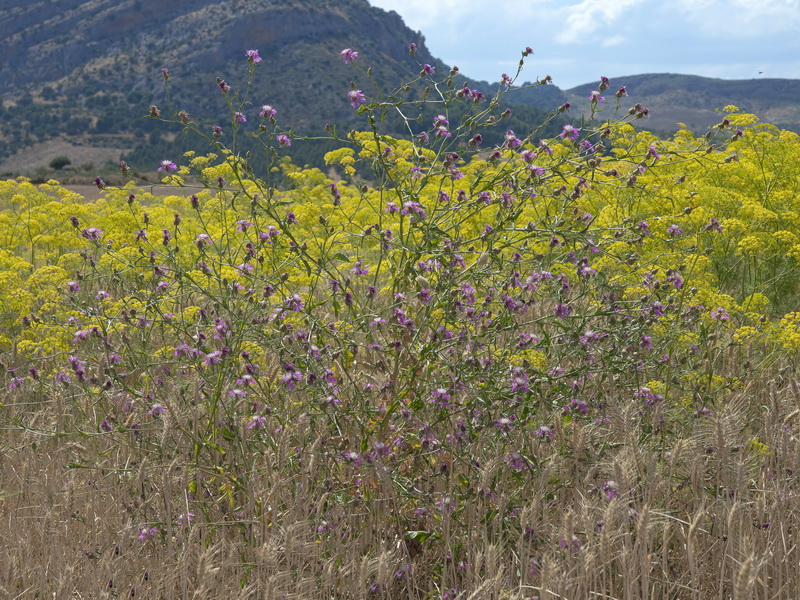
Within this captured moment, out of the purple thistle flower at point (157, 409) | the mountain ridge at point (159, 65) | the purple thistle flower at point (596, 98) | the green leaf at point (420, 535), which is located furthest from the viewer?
the mountain ridge at point (159, 65)

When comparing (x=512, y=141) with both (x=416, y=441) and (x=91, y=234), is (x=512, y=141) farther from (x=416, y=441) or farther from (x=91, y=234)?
(x=91, y=234)

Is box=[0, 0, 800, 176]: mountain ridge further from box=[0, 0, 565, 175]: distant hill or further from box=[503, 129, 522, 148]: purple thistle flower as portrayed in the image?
box=[503, 129, 522, 148]: purple thistle flower

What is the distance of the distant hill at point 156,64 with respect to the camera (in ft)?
315

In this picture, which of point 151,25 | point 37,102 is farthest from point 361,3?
point 37,102

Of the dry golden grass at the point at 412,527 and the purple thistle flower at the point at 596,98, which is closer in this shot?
the dry golden grass at the point at 412,527

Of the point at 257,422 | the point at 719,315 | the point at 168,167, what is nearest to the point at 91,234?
the point at 168,167

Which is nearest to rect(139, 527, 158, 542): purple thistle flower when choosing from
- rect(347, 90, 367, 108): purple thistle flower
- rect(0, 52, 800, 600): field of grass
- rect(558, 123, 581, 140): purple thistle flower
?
rect(0, 52, 800, 600): field of grass

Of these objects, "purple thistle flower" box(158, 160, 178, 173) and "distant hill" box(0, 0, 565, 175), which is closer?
"purple thistle flower" box(158, 160, 178, 173)

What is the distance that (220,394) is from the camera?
291 centimetres

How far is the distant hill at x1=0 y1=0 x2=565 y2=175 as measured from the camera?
95938mm

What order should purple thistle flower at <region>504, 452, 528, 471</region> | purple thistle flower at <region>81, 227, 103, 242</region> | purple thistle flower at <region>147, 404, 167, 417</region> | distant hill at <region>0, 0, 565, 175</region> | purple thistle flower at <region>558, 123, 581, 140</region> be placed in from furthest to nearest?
distant hill at <region>0, 0, 565, 175</region>
purple thistle flower at <region>81, 227, 103, 242</region>
purple thistle flower at <region>558, 123, 581, 140</region>
purple thistle flower at <region>147, 404, 167, 417</region>
purple thistle flower at <region>504, 452, 528, 471</region>

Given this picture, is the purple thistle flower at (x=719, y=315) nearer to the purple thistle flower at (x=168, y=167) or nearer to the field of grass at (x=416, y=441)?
the field of grass at (x=416, y=441)

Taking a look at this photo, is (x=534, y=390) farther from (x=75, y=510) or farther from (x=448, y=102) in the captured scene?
(x=75, y=510)

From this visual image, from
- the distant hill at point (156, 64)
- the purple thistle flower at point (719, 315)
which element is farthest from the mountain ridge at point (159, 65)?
the purple thistle flower at point (719, 315)
